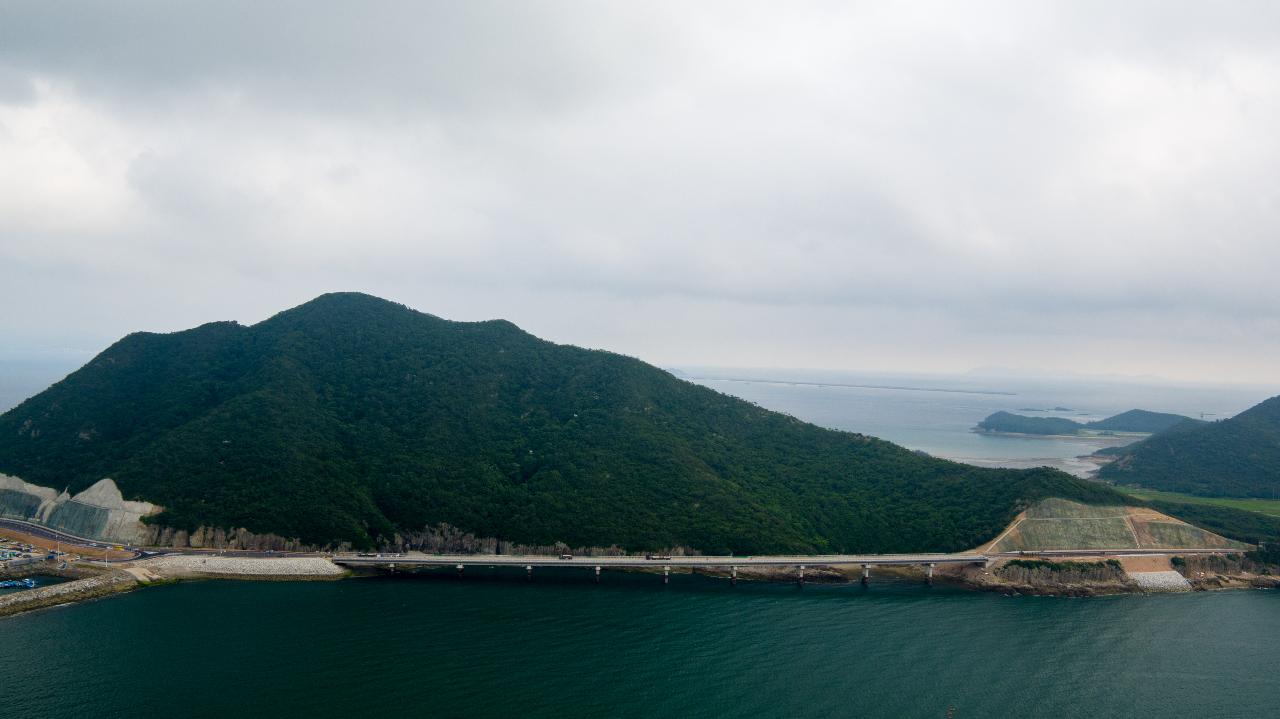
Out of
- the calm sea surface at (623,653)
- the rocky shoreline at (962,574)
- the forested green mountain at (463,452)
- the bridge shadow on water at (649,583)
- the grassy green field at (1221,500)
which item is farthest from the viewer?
the grassy green field at (1221,500)

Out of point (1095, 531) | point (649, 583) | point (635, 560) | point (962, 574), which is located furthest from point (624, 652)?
point (1095, 531)

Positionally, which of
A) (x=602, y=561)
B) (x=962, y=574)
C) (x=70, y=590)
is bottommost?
(x=70, y=590)

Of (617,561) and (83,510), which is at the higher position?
(83,510)

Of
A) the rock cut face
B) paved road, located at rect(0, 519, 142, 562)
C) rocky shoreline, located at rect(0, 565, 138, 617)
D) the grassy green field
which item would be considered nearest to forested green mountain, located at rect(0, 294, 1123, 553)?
the rock cut face

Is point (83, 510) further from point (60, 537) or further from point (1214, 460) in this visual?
point (1214, 460)

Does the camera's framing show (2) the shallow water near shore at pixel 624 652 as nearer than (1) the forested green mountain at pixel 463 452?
Yes

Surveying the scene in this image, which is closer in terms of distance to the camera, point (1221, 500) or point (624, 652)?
point (624, 652)

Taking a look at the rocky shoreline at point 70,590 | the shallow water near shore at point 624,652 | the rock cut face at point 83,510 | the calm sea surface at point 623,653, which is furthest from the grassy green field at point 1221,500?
the rock cut face at point 83,510

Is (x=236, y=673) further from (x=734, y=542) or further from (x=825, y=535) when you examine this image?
(x=825, y=535)

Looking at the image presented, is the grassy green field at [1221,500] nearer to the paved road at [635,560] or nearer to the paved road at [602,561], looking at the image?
the paved road at [635,560]
